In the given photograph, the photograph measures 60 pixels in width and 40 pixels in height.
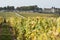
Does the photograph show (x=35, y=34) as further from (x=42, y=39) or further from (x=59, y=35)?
(x=59, y=35)

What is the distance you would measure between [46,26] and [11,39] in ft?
34.5

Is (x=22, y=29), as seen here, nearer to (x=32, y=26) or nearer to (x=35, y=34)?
(x=32, y=26)

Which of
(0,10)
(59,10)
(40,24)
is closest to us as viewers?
(40,24)

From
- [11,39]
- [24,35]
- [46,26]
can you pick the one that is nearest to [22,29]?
[24,35]

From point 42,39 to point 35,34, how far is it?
2622 millimetres

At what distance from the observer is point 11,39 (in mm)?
28266

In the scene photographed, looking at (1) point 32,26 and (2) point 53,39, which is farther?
(1) point 32,26

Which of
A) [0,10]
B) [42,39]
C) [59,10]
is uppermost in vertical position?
[42,39]

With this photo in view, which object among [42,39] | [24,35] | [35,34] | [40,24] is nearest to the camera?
[42,39]

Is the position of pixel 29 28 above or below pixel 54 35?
below

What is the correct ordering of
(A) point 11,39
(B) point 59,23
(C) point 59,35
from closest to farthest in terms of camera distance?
1. (C) point 59,35
2. (B) point 59,23
3. (A) point 11,39

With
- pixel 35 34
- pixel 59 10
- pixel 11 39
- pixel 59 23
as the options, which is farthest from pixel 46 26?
pixel 59 10

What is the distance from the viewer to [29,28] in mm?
22297

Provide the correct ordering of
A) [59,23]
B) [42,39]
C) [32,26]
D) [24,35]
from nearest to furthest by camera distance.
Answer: [59,23] < [42,39] < [32,26] < [24,35]
